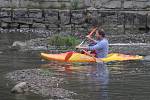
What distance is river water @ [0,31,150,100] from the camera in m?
12.6

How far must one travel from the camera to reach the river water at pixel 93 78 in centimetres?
1258

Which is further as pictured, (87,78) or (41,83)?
(87,78)

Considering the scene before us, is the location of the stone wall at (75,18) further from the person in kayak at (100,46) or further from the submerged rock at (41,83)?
the submerged rock at (41,83)

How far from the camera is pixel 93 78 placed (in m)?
15.6

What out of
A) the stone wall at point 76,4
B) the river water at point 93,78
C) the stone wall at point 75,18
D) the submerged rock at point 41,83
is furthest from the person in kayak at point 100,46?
the stone wall at point 76,4

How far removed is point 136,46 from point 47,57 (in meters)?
7.96

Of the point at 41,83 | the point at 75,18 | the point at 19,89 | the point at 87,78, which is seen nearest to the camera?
the point at 19,89

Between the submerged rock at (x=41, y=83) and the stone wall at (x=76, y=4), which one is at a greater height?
the stone wall at (x=76, y=4)

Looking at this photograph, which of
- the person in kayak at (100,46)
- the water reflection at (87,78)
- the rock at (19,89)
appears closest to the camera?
the rock at (19,89)

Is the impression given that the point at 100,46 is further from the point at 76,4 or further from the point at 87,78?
the point at 76,4

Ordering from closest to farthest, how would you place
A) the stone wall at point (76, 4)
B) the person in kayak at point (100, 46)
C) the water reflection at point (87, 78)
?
the water reflection at point (87, 78) → the person in kayak at point (100, 46) → the stone wall at point (76, 4)

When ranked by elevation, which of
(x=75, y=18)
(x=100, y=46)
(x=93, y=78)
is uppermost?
(x=100, y=46)

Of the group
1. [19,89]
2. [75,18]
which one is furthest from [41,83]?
[75,18]

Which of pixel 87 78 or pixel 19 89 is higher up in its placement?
pixel 19 89
